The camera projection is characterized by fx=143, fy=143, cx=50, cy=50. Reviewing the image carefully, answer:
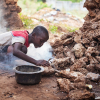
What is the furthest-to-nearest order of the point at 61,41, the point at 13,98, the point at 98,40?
the point at 61,41, the point at 98,40, the point at 13,98

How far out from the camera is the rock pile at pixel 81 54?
8.21 ft

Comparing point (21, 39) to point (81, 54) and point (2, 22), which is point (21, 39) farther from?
point (2, 22)

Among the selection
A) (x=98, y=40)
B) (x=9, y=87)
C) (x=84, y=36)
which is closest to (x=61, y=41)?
(x=84, y=36)

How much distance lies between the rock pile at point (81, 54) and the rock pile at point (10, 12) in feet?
9.80

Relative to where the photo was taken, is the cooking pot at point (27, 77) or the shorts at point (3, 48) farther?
the shorts at point (3, 48)

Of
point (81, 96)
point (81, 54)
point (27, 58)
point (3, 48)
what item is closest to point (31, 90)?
point (27, 58)

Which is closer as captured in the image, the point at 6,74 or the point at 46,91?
the point at 46,91

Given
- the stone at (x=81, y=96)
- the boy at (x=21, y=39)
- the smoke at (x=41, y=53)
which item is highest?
the boy at (x=21, y=39)

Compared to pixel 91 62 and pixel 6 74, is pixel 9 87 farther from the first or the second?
pixel 91 62

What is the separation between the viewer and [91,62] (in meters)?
3.20

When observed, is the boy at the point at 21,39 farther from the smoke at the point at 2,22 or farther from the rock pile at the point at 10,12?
the rock pile at the point at 10,12

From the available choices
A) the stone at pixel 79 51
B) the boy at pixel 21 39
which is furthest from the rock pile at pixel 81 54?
the boy at pixel 21 39

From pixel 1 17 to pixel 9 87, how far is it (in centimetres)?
489

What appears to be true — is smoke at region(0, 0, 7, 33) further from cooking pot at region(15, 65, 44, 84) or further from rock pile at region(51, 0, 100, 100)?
cooking pot at region(15, 65, 44, 84)
